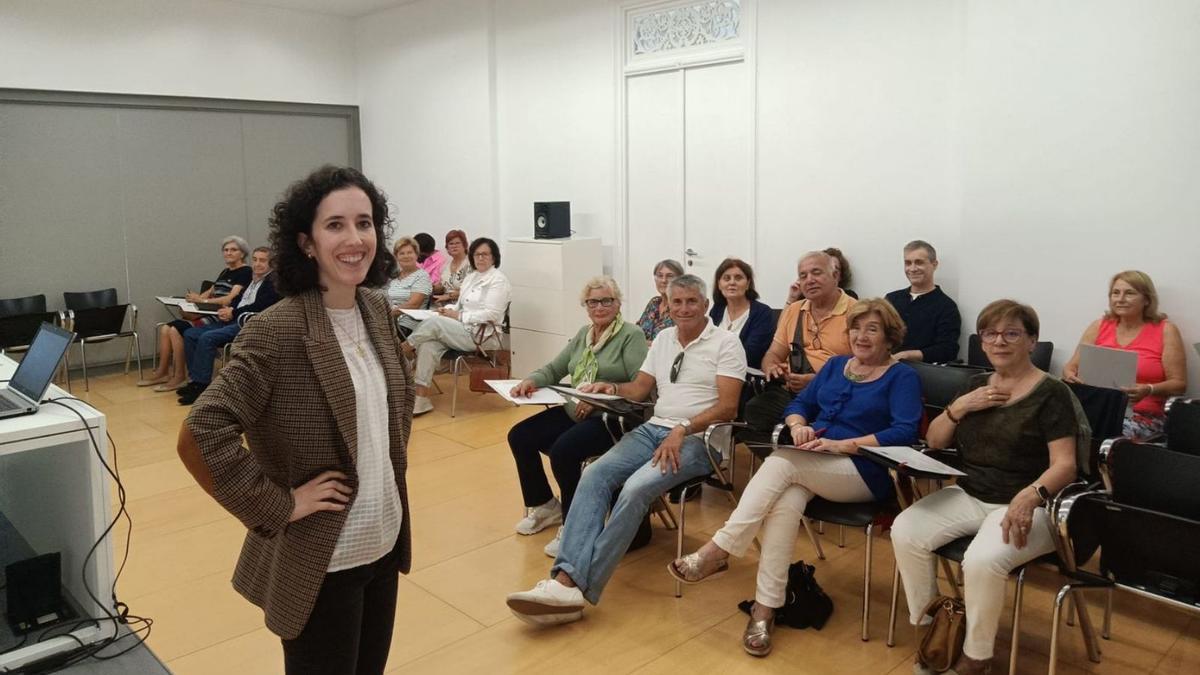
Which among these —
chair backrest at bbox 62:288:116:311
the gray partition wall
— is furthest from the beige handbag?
chair backrest at bbox 62:288:116:311

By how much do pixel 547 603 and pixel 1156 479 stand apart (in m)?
2.08

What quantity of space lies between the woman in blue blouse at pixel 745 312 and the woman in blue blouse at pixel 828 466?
137 cm

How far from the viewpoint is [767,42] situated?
20.6 ft

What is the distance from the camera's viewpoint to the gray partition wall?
7914 millimetres

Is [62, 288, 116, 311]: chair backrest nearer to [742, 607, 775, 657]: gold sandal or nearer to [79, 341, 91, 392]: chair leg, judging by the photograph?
[79, 341, 91, 392]: chair leg

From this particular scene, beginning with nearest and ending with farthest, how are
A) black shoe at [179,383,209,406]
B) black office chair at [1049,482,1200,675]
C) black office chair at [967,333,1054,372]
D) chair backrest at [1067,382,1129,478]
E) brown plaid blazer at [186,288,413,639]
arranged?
1. brown plaid blazer at [186,288,413,639]
2. black office chair at [1049,482,1200,675]
3. chair backrest at [1067,382,1129,478]
4. black office chair at [967,333,1054,372]
5. black shoe at [179,383,209,406]

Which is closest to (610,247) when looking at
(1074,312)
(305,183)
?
(1074,312)

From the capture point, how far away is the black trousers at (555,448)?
13.7ft

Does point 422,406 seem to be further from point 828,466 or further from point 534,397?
point 828,466

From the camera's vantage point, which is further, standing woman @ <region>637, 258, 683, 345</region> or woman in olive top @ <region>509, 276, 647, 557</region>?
standing woman @ <region>637, 258, 683, 345</region>

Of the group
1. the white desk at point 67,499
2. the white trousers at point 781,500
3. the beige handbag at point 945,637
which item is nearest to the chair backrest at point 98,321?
the white desk at point 67,499

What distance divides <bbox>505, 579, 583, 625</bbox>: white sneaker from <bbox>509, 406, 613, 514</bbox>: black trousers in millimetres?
744

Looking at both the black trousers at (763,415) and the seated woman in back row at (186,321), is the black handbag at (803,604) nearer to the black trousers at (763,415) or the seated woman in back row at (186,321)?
the black trousers at (763,415)

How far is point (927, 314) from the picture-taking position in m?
5.29
